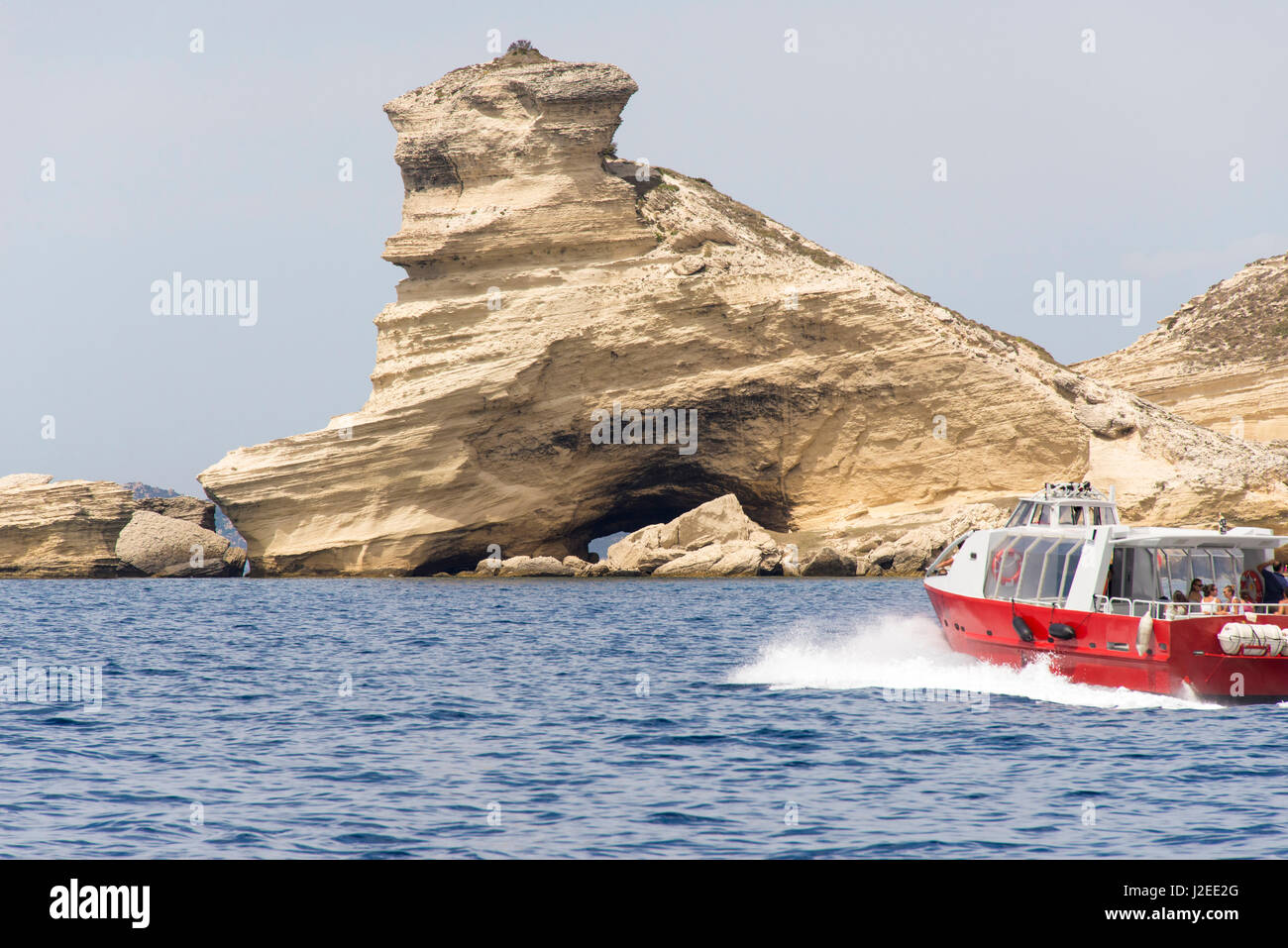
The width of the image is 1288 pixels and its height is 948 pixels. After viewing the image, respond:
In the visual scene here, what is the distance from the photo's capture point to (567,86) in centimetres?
7075

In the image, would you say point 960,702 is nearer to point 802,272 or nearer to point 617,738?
point 617,738

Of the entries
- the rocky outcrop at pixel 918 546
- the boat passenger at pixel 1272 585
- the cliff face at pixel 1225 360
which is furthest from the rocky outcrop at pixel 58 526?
the cliff face at pixel 1225 360

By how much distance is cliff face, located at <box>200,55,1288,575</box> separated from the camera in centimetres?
6888

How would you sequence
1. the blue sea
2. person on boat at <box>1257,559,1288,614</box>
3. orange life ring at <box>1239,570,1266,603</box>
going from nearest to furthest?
the blue sea < person on boat at <box>1257,559,1288,614</box> < orange life ring at <box>1239,570,1266,603</box>

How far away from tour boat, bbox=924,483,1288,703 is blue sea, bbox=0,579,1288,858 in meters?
0.51

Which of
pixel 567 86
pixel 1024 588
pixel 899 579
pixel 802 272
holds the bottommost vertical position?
pixel 899 579

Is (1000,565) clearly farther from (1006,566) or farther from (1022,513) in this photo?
(1022,513)

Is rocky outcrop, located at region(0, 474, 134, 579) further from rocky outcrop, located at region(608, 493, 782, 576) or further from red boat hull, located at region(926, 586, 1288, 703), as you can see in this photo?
red boat hull, located at region(926, 586, 1288, 703)

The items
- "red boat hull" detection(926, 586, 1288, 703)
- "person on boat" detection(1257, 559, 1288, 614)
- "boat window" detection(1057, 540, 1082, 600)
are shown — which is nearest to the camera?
"red boat hull" detection(926, 586, 1288, 703)

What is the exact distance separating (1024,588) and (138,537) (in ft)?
203

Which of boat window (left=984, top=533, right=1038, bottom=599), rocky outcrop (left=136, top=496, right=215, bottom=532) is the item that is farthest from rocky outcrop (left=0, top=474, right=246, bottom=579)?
boat window (left=984, top=533, right=1038, bottom=599)

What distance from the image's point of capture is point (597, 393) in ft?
228

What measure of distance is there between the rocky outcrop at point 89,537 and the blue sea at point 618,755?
4283cm
